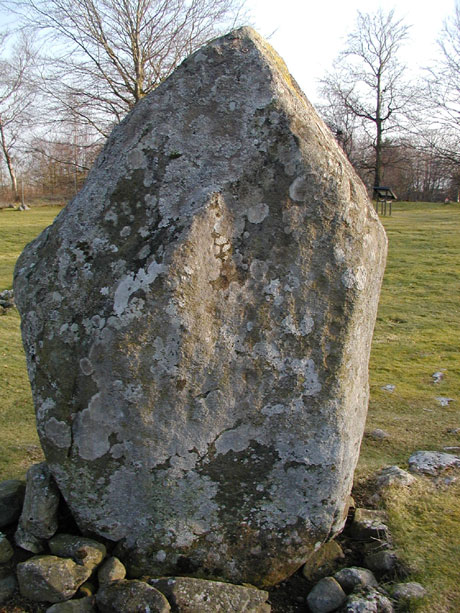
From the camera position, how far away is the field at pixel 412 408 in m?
2.83

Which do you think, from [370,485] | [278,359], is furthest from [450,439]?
[278,359]

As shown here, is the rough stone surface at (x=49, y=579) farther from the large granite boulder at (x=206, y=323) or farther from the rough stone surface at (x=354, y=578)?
the rough stone surface at (x=354, y=578)

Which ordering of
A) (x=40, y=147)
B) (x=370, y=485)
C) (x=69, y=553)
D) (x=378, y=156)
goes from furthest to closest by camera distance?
(x=378, y=156), (x=40, y=147), (x=370, y=485), (x=69, y=553)

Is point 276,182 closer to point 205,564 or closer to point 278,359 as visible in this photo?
point 278,359

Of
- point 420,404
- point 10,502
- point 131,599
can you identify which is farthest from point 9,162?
point 131,599

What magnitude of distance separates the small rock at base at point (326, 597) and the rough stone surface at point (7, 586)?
1.31 m

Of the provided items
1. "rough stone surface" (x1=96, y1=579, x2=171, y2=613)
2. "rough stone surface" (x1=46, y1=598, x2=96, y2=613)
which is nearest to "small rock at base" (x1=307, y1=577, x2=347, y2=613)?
"rough stone surface" (x1=96, y1=579, x2=171, y2=613)

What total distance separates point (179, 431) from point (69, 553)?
2.42ft

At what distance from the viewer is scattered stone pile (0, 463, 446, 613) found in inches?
91.9

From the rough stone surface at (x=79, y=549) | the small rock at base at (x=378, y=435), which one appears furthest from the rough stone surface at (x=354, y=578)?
the small rock at base at (x=378, y=435)

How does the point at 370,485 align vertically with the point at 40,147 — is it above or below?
below

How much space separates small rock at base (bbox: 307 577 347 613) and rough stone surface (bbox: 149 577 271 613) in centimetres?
23

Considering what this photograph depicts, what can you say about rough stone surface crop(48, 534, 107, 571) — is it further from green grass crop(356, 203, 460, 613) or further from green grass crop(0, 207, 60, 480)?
green grass crop(356, 203, 460, 613)

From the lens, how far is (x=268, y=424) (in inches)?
102
